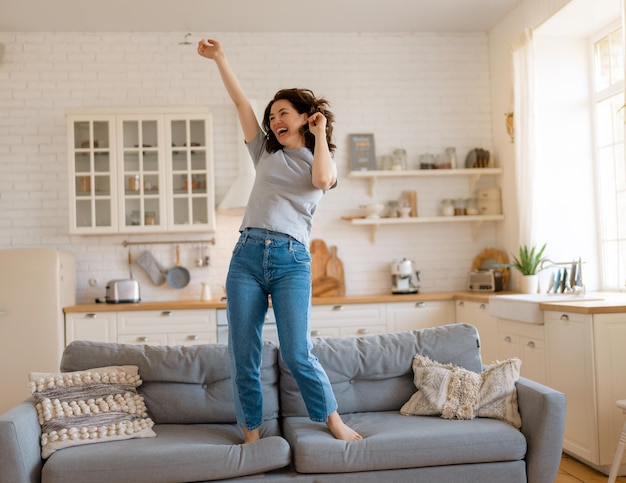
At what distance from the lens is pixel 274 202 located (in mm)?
2676

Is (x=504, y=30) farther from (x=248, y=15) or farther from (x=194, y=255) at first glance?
(x=194, y=255)

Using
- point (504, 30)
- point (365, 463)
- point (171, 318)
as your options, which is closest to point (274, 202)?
point (365, 463)

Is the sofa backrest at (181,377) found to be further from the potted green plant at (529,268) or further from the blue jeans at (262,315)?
the potted green plant at (529,268)

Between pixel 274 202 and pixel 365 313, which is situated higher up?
pixel 274 202

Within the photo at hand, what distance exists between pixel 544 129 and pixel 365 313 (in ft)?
6.18

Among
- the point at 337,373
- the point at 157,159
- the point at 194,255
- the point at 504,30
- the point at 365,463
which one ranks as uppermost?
the point at 504,30

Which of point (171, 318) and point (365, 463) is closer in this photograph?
A: point (365, 463)

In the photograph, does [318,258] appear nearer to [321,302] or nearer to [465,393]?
[321,302]

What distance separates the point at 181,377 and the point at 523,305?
2178mm

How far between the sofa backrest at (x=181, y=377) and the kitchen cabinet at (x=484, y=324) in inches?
90.3

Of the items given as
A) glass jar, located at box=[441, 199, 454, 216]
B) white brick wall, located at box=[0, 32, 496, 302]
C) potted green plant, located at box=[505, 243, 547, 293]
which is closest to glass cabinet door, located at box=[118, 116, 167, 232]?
white brick wall, located at box=[0, 32, 496, 302]

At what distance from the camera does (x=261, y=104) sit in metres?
5.77

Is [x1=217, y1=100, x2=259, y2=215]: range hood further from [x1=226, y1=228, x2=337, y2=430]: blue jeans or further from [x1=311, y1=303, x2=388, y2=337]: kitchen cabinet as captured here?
[x1=226, y1=228, x2=337, y2=430]: blue jeans

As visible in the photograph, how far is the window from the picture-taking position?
191 inches
